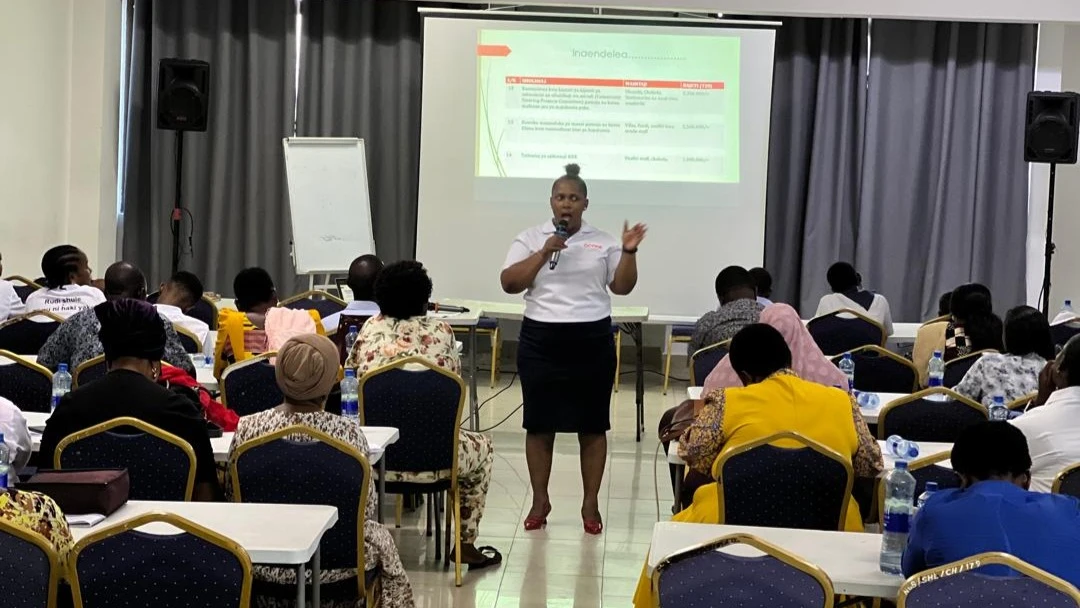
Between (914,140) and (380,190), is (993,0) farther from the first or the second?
(380,190)

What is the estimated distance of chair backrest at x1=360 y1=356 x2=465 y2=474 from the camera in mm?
4828

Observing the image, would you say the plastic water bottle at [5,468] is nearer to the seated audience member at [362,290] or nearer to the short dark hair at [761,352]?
the short dark hair at [761,352]

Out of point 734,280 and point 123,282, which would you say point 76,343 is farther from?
point 734,280

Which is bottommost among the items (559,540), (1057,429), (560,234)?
(559,540)

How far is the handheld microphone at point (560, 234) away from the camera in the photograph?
213 inches

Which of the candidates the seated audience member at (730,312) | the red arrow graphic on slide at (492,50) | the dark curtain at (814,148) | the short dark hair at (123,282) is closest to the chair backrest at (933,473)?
the seated audience member at (730,312)

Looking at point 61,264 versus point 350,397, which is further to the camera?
point 61,264

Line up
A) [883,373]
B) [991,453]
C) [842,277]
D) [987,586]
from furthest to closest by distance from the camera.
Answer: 1. [842,277]
2. [883,373]
3. [991,453]
4. [987,586]

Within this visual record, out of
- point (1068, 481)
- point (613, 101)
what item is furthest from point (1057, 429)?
point (613, 101)

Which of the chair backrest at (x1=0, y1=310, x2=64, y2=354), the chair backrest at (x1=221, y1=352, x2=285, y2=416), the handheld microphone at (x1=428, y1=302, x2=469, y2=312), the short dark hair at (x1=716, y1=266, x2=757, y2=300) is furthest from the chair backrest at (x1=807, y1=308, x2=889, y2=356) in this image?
the chair backrest at (x1=0, y1=310, x2=64, y2=354)

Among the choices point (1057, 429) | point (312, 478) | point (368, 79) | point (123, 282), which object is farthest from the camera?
point (368, 79)

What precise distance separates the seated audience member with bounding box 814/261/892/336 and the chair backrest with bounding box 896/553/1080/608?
5.75 metres

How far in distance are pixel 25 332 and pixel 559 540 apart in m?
2.76

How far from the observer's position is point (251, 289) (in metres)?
6.13
